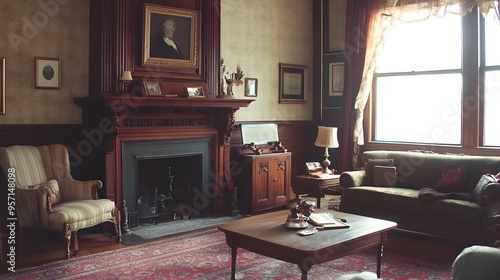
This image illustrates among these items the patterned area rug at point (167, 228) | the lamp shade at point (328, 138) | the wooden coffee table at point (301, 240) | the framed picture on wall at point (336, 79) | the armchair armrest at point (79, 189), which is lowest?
the patterned area rug at point (167, 228)

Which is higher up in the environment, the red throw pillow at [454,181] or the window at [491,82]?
the window at [491,82]

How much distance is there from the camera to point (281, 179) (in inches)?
262

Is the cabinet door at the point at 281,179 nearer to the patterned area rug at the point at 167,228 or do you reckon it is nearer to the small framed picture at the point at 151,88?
the patterned area rug at the point at 167,228

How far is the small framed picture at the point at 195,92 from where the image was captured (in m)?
5.87

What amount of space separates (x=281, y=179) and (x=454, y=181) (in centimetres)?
228

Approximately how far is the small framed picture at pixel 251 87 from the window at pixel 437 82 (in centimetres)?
180

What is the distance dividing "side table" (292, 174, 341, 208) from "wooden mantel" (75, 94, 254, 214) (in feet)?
2.90

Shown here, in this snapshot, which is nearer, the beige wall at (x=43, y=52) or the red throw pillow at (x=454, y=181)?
the beige wall at (x=43, y=52)

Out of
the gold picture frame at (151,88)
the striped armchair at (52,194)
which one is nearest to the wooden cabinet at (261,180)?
the gold picture frame at (151,88)

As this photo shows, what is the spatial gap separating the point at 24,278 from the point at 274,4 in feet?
16.9

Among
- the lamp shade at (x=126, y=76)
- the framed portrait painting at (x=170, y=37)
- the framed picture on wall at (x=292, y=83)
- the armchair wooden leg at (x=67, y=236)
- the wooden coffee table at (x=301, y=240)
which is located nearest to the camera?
the wooden coffee table at (x=301, y=240)

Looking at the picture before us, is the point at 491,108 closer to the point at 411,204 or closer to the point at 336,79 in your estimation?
the point at 411,204

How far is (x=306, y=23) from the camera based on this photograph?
7.87 meters

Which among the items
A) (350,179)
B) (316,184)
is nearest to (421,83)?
(350,179)
